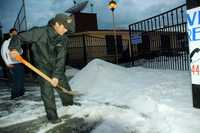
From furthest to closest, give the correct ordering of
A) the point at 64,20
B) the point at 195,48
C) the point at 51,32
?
the point at 51,32, the point at 64,20, the point at 195,48

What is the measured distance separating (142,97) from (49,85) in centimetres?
166

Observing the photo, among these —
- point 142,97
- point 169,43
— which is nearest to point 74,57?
point 169,43

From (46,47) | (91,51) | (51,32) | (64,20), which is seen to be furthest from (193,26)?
(91,51)

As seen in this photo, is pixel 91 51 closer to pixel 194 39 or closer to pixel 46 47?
pixel 46 47

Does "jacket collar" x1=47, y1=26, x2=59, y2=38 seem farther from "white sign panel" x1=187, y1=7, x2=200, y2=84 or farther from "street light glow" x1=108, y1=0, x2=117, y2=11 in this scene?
"street light glow" x1=108, y1=0, x2=117, y2=11

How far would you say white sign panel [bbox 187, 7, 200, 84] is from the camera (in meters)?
4.41

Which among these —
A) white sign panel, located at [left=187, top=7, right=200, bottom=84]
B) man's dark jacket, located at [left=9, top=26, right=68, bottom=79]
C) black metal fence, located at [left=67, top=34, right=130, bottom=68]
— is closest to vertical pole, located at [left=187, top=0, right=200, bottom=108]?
white sign panel, located at [left=187, top=7, right=200, bottom=84]

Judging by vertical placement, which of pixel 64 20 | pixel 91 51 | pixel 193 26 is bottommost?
pixel 91 51

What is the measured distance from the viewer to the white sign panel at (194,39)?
174 inches

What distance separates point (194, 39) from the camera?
448 cm

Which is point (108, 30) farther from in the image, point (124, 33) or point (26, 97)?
point (26, 97)

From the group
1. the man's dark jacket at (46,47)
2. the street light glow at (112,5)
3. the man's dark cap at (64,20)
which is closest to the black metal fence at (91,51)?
the street light glow at (112,5)

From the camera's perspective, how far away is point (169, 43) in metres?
11.0

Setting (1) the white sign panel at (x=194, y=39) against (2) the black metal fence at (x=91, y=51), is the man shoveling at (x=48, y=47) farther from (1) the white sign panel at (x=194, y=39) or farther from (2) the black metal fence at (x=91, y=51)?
(2) the black metal fence at (x=91, y=51)
